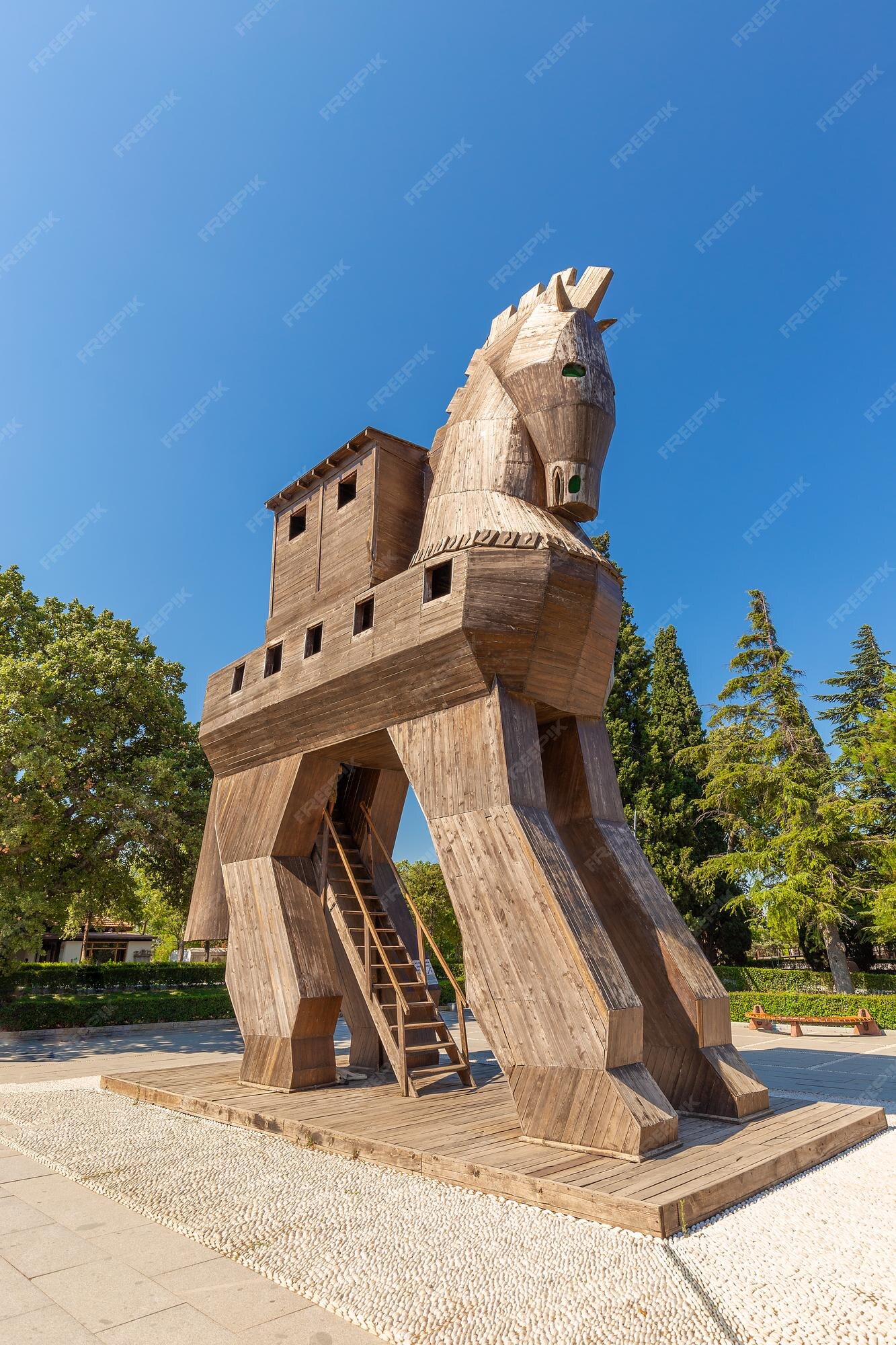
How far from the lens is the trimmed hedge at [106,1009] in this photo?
1861 centimetres

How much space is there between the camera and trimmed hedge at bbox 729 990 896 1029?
19453 millimetres

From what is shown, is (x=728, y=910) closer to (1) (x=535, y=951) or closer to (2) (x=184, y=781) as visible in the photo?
(2) (x=184, y=781)

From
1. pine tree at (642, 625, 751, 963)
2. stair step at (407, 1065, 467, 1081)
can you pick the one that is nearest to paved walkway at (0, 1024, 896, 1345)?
stair step at (407, 1065, 467, 1081)

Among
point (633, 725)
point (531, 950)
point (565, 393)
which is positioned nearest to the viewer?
point (531, 950)

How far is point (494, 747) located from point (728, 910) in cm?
2307

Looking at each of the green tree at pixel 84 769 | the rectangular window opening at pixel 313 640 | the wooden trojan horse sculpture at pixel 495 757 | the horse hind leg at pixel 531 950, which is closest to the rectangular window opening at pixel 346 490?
the wooden trojan horse sculpture at pixel 495 757

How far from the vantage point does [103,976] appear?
27.5m

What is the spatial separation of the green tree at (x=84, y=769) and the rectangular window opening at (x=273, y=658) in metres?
8.86

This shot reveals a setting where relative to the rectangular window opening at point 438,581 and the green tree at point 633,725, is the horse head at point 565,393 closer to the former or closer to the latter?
the rectangular window opening at point 438,581

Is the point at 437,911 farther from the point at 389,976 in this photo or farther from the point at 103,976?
the point at 389,976

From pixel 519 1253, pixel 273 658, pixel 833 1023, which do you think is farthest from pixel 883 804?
pixel 519 1253

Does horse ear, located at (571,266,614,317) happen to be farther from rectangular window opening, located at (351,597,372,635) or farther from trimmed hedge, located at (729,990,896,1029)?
trimmed hedge, located at (729,990,896,1029)

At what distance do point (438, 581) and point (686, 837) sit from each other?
73.4 ft

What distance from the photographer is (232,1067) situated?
442 inches
